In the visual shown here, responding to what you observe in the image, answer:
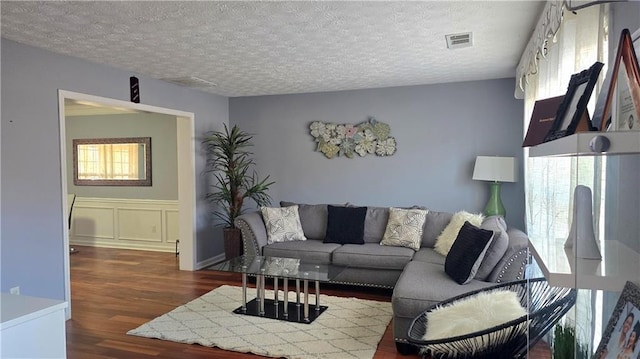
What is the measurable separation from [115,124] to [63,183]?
3.42m

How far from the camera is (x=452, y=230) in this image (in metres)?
4.26

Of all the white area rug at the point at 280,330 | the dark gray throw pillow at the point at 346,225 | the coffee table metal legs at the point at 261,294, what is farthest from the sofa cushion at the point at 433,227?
the coffee table metal legs at the point at 261,294

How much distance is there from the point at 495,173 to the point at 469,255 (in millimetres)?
1800

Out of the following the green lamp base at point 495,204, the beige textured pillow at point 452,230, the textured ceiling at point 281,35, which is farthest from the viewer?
the green lamp base at point 495,204

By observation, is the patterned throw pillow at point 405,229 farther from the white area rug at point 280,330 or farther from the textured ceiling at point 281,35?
the textured ceiling at point 281,35

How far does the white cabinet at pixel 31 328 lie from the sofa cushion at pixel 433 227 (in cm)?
372

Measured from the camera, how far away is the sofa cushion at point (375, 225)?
479cm

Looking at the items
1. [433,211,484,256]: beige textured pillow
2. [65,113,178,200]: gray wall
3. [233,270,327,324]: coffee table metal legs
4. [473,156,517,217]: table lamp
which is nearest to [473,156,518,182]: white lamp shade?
[473,156,517,217]: table lamp

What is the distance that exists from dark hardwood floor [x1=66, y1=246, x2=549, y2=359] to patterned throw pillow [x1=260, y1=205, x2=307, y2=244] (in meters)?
0.69

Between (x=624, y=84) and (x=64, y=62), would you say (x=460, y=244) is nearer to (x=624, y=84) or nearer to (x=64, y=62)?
(x=624, y=84)

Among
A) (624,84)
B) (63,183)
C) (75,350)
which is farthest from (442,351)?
(63,183)

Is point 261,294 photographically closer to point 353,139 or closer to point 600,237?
point 353,139

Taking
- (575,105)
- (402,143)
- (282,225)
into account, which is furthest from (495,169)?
(575,105)

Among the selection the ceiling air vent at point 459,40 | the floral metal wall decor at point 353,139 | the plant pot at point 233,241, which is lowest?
the plant pot at point 233,241
